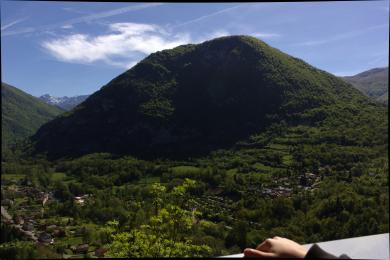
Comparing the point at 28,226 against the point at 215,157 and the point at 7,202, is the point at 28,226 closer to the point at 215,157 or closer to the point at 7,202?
the point at 7,202

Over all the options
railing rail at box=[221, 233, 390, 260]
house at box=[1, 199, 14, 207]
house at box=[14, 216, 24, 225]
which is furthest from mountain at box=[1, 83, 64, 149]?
railing rail at box=[221, 233, 390, 260]

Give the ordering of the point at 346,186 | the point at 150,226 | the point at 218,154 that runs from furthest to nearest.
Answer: the point at 218,154, the point at 346,186, the point at 150,226

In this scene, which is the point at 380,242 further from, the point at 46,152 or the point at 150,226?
the point at 46,152

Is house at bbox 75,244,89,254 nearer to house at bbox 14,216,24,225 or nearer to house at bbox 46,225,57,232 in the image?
house at bbox 46,225,57,232

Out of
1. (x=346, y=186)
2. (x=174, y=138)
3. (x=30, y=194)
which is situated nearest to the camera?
(x=346, y=186)

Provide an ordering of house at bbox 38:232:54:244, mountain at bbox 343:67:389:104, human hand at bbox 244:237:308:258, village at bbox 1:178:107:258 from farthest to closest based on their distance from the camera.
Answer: mountain at bbox 343:67:389:104 < house at bbox 38:232:54:244 < village at bbox 1:178:107:258 < human hand at bbox 244:237:308:258

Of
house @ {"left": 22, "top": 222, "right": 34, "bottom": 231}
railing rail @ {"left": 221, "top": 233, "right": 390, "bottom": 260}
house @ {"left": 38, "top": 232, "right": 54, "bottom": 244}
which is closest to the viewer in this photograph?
railing rail @ {"left": 221, "top": 233, "right": 390, "bottom": 260}

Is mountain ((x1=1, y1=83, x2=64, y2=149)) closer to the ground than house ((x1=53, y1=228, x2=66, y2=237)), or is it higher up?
higher up

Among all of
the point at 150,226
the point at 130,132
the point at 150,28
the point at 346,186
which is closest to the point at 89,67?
the point at 150,28
